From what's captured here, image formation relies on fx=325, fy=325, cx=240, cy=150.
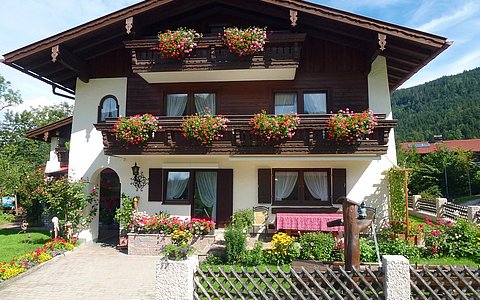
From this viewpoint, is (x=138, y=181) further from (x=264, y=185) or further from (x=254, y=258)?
(x=254, y=258)

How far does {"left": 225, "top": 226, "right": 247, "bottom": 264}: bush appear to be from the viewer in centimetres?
906

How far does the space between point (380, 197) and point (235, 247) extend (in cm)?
590

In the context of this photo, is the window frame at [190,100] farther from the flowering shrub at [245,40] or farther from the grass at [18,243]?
the grass at [18,243]

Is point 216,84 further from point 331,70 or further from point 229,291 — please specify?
point 229,291

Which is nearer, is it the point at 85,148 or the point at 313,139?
the point at 313,139

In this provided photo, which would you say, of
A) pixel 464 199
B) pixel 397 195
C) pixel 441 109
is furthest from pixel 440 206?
pixel 441 109

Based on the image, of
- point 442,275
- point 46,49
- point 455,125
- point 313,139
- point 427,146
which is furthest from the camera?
point 455,125

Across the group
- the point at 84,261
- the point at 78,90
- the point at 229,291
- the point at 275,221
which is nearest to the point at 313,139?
the point at 275,221

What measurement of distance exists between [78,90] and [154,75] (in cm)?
366

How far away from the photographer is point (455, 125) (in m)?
76.4

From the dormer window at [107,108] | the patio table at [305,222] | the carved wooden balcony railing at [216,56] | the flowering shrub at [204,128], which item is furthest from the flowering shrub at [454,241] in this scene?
the dormer window at [107,108]

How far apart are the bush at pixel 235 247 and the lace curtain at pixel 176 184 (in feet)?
13.4

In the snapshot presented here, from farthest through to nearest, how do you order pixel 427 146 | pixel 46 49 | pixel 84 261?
pixel 427 146 < pixel 46 49 < pixel 84 261

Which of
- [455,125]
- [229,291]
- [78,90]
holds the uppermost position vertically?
[455,125]
